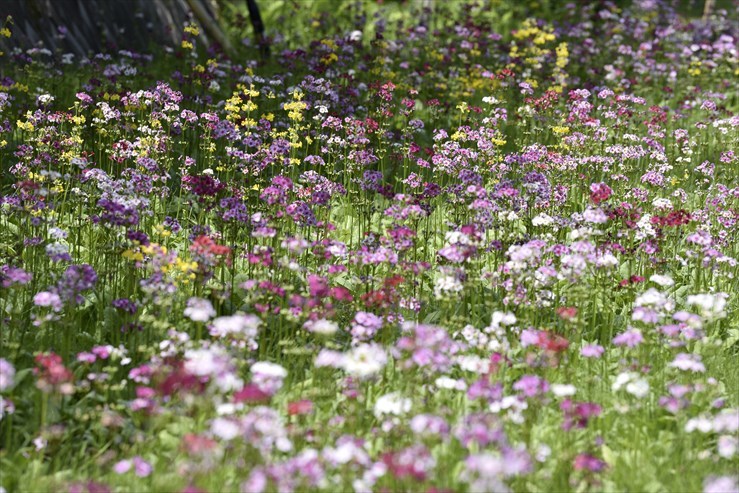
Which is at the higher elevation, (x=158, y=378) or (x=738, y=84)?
(x=158, y=378)

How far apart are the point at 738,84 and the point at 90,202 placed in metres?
9.33

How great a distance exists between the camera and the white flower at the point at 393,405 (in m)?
3.96

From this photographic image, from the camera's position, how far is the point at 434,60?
11781mm

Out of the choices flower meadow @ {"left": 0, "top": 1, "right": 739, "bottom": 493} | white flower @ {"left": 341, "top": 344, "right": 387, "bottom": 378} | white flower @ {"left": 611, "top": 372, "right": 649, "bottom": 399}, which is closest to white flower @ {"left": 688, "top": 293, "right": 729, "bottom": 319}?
flower meadow @ {"left": 0, "top": 1, "right": 739, "bottom": 493}

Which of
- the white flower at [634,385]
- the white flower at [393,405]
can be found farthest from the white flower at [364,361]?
the white flower at [634,385]

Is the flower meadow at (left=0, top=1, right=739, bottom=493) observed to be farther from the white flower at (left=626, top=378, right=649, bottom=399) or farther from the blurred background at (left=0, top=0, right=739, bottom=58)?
the blurred background at (left=0, top=0, right=739, bottom=58)

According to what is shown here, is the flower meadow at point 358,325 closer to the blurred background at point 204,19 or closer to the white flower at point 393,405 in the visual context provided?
the white flower at point 393,405

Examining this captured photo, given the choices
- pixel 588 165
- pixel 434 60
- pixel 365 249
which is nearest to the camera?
pixel 365 249

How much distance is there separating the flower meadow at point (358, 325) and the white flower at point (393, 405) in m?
0.02

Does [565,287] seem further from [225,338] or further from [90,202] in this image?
[90,202]

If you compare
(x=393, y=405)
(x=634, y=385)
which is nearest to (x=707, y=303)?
(x=634, y=385)

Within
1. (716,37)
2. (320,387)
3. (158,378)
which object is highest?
(158,378)

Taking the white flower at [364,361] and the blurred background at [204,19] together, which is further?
the blurred background at [204,19]

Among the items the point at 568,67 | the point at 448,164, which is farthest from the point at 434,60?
the point at 448,164
